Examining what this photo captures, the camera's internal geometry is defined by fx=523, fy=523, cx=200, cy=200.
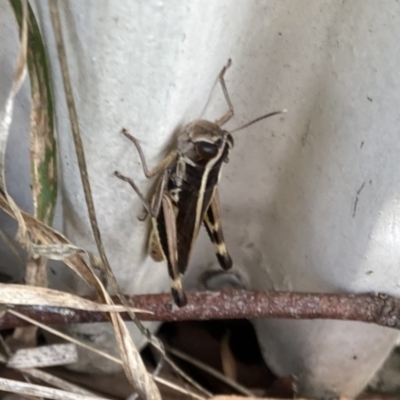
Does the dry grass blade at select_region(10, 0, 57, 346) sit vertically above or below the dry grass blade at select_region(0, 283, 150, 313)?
above

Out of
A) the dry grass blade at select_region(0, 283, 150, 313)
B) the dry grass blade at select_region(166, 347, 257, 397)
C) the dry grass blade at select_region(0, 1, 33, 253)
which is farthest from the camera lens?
the dry grass blade at select_region(166, 347, 257, 397)

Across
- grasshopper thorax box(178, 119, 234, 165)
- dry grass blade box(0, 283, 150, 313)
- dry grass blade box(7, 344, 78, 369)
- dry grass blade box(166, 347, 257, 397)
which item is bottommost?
dry grass blade box(166, 347, 257, 397)

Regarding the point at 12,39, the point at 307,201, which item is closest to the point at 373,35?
the point at 307,201

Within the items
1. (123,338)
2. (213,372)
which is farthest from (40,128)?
(213,372)

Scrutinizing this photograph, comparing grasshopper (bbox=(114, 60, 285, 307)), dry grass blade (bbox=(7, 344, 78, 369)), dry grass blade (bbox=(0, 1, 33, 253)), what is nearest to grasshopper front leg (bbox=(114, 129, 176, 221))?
grasshopper (bbox=(114, 60, 285, 307))

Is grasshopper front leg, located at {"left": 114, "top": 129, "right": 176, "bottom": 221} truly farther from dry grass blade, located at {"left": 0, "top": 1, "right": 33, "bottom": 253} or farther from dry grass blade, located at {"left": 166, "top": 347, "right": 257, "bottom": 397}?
dry grass blade, located at {"left": 166, "top": 347, "right": 257, "bottom": 397}

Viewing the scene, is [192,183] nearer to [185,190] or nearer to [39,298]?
[185,190]
